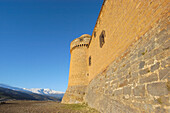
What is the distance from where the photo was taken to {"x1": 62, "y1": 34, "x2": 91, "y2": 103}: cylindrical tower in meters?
14.2

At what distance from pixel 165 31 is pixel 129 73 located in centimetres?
174

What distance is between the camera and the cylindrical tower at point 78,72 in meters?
14.2

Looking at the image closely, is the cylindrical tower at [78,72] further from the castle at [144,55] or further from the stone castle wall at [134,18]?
the castle at [144,55]

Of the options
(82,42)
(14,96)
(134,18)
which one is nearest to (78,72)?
(82,42)

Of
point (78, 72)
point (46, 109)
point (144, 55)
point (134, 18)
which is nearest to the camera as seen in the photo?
point (144, 55)

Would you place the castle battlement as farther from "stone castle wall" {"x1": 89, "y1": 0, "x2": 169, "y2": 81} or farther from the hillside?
the hillside

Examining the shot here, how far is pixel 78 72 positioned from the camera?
15328 millimetres

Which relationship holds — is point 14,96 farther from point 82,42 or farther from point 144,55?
point 144,55

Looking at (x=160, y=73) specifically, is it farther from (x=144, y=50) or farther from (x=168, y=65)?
(x=144, y=50)

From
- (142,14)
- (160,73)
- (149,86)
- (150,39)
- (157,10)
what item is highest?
(142,14)

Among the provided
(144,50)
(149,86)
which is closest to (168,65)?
(149,86)

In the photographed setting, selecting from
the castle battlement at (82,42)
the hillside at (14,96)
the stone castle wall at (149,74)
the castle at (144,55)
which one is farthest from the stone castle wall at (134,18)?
the hillside at (14,96)

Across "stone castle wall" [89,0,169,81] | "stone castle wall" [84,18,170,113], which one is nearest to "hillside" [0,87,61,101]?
"stone castle wall" [89,0,169,81]

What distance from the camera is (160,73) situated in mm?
2389
